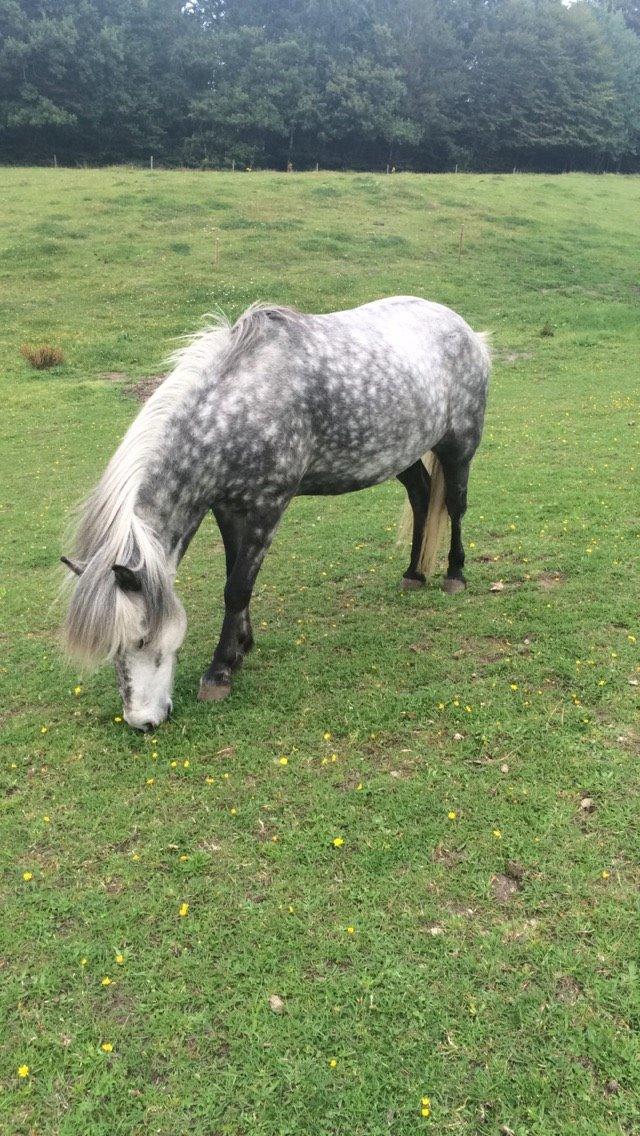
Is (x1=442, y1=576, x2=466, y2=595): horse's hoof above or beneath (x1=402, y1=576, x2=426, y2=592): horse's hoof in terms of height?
above

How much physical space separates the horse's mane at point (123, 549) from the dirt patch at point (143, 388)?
1159cm

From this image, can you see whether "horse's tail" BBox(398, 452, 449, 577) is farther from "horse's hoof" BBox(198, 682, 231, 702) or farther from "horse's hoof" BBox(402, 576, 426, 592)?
"horse's hoof" BBox(198, 682, 231, 702)

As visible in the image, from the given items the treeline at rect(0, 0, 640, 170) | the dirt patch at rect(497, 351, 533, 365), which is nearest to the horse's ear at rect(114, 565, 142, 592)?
the dirt patch at rect(497, 351, 533, 365)

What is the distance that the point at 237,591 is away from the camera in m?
5.23

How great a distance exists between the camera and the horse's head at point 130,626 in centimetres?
414

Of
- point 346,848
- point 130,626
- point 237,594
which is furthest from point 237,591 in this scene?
point 346,848

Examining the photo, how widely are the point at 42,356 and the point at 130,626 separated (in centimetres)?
1567

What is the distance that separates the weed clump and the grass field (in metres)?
9.23

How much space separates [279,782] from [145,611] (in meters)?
1.36

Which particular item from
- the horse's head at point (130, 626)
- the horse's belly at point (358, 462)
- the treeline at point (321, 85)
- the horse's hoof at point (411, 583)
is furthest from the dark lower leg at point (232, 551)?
the treeline at point (321, 85)

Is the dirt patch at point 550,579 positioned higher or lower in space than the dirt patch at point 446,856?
higher

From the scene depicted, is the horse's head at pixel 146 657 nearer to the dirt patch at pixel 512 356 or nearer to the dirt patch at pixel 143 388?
the dirt patch at pixel 143 388

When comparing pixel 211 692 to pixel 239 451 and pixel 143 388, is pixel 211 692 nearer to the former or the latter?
pixel 239 451

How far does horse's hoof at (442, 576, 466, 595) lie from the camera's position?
273 inches
